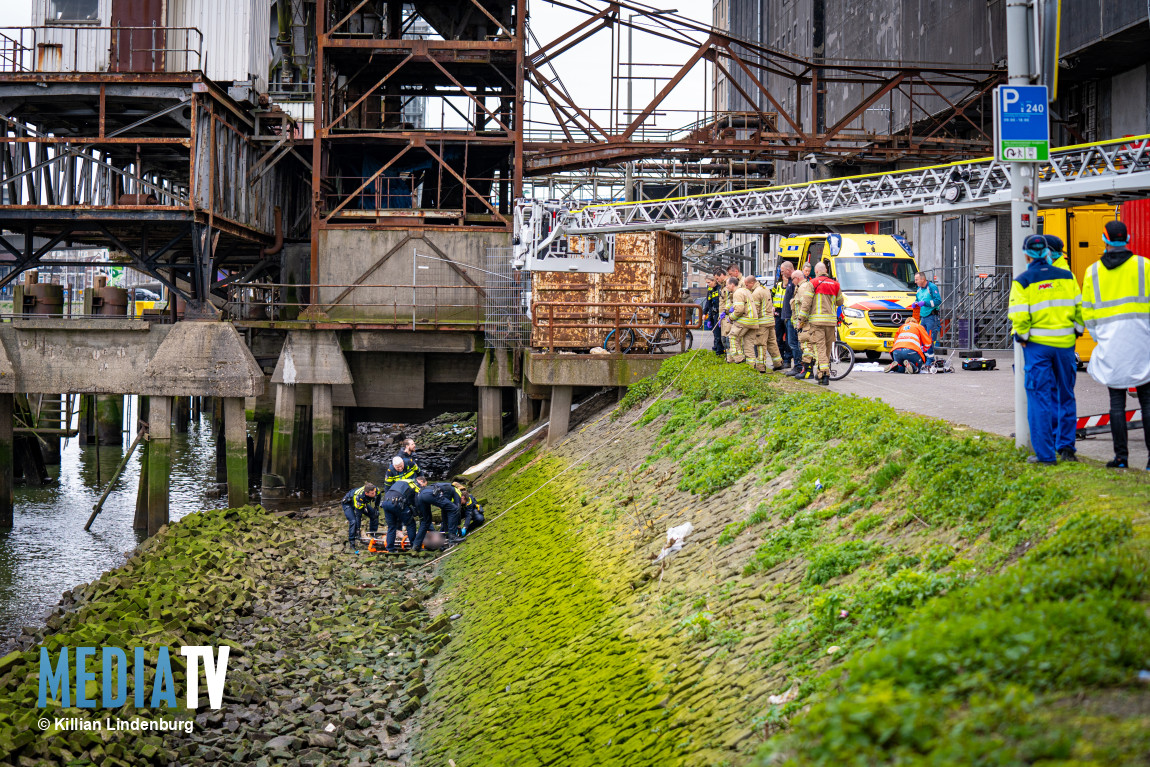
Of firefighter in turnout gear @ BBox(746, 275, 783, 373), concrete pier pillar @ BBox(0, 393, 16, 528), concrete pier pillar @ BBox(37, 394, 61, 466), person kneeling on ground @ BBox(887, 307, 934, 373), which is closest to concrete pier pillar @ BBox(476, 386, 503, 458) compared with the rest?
firefighter in turnout gear @ BBox(746, 275, 783, 373)

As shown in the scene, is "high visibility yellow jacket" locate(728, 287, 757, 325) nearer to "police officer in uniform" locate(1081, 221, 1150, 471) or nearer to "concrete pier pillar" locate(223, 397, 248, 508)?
"police officer in uniform" locate(1081, 221, 1150, 471)

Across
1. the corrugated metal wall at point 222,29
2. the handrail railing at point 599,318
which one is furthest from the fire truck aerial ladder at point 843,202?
the corrugated metal wall at point 222,29

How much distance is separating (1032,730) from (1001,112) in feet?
21.9

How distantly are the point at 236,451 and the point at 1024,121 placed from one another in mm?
19605

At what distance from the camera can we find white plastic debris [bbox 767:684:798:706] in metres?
6.20

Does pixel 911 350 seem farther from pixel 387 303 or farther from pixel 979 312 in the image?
pixel 387 303

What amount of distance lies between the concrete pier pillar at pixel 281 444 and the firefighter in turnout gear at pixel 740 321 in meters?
13.1

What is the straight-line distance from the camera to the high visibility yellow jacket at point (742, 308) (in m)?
17.8

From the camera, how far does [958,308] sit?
103ft

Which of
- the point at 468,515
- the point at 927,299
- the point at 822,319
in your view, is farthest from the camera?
the point at 927,299

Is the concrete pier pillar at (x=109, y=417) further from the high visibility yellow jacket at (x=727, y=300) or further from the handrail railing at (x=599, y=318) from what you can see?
the high visibility yellow jacket at (x=727, y=300)

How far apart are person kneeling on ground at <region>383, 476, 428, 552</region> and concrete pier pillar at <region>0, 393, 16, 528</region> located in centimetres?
1306

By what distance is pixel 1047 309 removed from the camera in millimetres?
9086

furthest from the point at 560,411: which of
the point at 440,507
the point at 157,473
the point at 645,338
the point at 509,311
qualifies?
the point at 157,473
